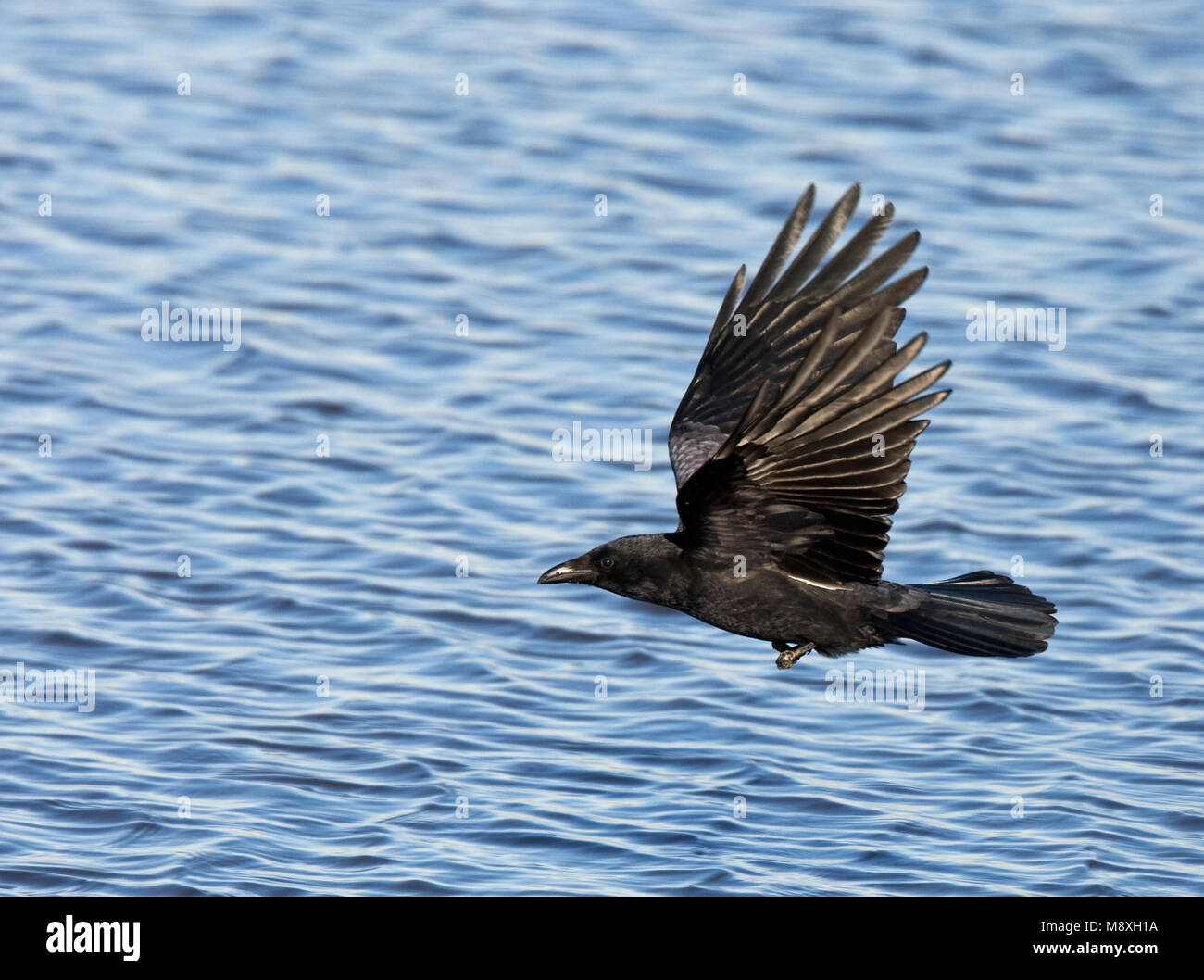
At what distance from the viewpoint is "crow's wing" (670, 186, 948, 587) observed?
269 inches

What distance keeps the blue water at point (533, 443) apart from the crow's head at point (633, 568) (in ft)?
4.80

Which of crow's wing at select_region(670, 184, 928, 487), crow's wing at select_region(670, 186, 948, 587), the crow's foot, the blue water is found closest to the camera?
crow's wing at select_region(670, 186, 948, 587)

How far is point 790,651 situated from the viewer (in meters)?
7.71

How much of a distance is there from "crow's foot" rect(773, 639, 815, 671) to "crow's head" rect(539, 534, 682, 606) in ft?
1.65

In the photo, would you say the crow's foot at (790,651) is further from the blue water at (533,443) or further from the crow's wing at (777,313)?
the blue water at (533,443)

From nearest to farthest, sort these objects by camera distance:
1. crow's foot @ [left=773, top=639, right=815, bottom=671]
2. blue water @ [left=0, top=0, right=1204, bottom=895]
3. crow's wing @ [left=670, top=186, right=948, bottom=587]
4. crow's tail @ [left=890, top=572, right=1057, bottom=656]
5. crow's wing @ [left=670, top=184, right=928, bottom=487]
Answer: crow's wing @ [left=670, top=186, right=948, bottom=587] → crow's wing @ [left=670, top=184, right=928, bottom=487] → crow's tail @ [left=890, top=572, right=1057, bottom=656] → crow's foot @ [left=773, top=639, right=815, bottom=671] → blue water @ [left=0, top=0, right=1204, bottom=895]

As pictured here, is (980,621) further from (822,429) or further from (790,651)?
(822,429)

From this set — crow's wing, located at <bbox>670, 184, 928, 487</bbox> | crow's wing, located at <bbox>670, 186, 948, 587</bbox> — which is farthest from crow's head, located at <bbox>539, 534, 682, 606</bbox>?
crow's wing, located at <bbox>670, 184, 928, 487</bbox>

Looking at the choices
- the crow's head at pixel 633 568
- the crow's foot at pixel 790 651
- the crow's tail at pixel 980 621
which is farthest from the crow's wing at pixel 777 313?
the crow's tail at pixel 980 621

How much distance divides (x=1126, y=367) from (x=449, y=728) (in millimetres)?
6601

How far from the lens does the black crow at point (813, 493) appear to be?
6.91 metres

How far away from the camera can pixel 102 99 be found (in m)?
18.8

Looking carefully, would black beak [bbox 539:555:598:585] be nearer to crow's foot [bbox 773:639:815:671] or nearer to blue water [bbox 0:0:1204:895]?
crow's foot [bbox 773:639:815:671]

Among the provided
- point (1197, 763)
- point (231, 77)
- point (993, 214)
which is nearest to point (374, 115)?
point (231, 77)
